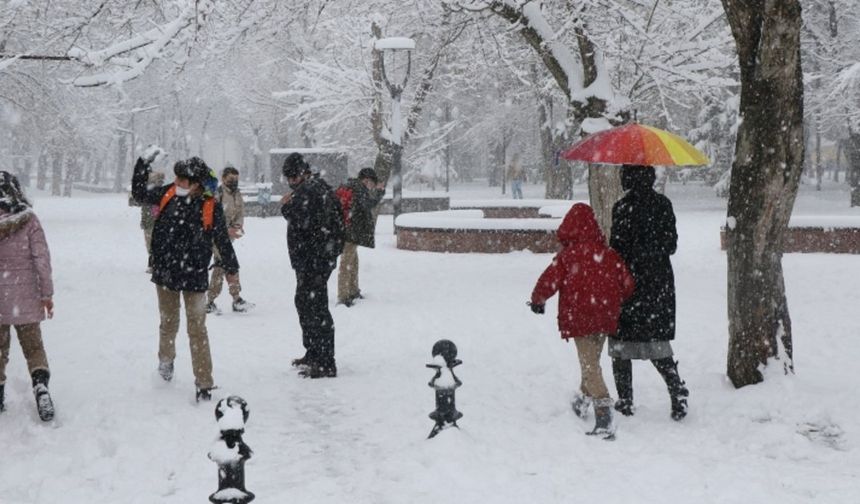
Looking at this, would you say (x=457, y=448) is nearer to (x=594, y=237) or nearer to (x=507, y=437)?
(x=507, y=437)

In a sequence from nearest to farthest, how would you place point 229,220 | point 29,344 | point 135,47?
point 29,344, point 135,47, point 229,220

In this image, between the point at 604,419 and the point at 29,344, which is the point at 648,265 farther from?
the point at 29,344

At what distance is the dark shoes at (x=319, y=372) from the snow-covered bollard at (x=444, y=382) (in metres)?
2.41

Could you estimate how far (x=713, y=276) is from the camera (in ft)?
49.7

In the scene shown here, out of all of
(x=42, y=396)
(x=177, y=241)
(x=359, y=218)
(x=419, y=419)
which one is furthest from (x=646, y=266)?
(x=359, y=218)

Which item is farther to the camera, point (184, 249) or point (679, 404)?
point (184, 249)

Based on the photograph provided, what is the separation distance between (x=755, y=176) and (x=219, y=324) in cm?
643

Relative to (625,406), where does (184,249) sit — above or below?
above

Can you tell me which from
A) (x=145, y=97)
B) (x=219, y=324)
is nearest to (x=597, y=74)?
(x=219, y=324)

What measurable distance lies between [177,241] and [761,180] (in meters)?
4.45

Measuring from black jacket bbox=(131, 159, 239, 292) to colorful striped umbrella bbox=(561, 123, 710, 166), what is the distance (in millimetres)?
2897

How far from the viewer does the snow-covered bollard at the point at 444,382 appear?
19.3 ft

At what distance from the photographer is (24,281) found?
6531mm

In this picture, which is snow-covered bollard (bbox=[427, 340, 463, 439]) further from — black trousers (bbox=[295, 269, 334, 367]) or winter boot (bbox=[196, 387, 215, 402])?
black trousers (bbox=[295, 269, 334, 367])
